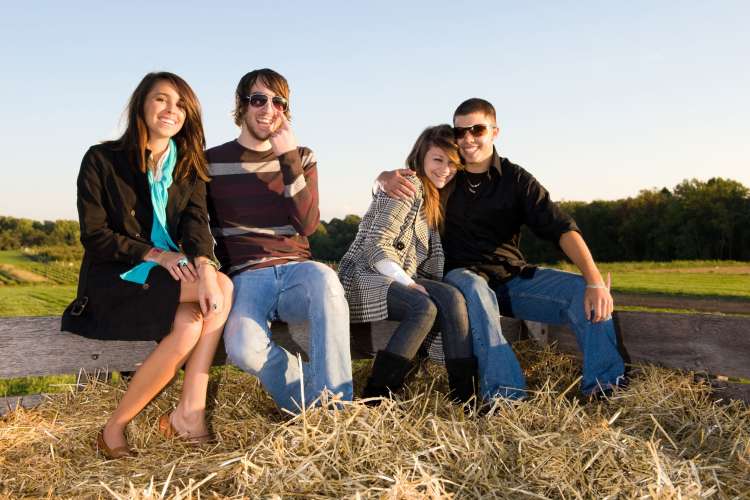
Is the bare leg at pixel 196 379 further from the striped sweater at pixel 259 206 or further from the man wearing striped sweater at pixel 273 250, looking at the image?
the striped sweater at pixel 259 206

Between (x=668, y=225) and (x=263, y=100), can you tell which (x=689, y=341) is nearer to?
(x=263, y=100)

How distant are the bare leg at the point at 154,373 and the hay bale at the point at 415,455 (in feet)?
0.51

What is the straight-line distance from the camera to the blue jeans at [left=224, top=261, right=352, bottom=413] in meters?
3.15

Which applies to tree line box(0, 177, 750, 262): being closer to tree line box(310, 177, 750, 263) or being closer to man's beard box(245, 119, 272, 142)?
tree line box(310, 177, 750, 263)

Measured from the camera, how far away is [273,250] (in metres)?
3.54

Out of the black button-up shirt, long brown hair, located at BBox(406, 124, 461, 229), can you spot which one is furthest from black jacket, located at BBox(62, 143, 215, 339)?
the black button-up shirt

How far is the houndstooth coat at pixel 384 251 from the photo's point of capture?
11.8 ft

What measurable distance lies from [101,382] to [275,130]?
180cm

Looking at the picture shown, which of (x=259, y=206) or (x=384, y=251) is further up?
(x=259, y=206)

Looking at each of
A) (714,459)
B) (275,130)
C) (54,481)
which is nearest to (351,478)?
(54,481)

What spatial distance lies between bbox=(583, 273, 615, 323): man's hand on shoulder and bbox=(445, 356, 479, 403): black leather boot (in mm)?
752

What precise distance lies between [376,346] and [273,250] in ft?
3.03

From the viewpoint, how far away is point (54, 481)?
9.59 ft

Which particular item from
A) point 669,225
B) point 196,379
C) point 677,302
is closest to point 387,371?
point 196,379
